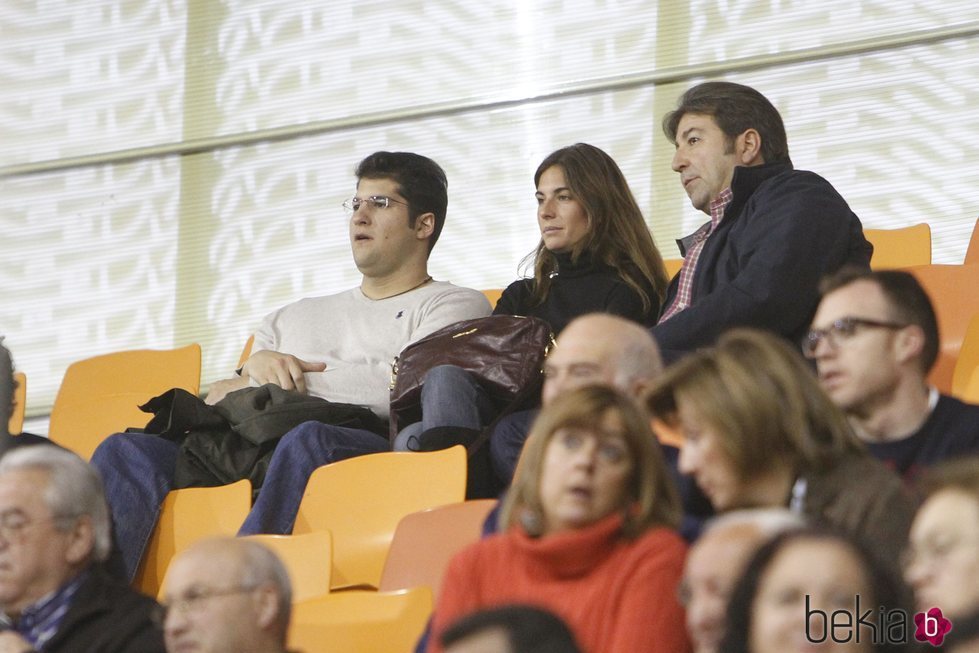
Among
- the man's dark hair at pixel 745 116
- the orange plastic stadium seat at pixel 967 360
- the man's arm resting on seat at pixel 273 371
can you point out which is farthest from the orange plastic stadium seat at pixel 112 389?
the orange plastic stadium seat at pixel 967 360

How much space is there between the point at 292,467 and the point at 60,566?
1.06m

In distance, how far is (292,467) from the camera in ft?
11.8

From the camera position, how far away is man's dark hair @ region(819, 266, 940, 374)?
2.45 m

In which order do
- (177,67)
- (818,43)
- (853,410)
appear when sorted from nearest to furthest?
(853,410)
(818,43)
(177,67)

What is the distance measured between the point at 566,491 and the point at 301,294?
11.7 ft

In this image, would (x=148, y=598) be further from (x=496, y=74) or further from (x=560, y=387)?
(x=496, y=74)

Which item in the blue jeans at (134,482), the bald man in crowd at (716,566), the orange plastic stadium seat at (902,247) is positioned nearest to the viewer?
the bald man in crowd at (716,566)

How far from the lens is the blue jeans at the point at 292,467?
3.50 meters

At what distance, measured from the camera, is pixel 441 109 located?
5598mm

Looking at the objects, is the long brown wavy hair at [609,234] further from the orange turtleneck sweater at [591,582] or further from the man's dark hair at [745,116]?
the orange turtleneck sweater at [591,582]

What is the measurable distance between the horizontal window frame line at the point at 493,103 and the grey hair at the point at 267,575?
10.7 feet

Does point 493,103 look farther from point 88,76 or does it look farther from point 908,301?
point 908,301

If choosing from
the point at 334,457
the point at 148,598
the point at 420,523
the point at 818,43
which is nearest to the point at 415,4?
the point at 818,43

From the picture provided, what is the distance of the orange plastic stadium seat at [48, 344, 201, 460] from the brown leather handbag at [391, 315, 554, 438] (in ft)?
3.31
